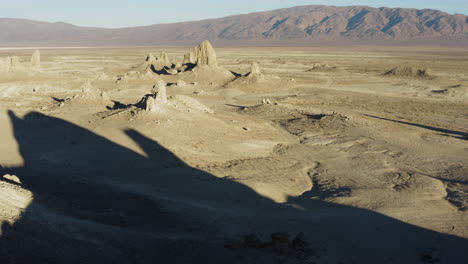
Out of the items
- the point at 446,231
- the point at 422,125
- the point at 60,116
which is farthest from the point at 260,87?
the point at 446,231

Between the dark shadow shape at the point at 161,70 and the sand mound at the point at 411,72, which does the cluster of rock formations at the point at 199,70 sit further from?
the sand mound at the point at 411,72

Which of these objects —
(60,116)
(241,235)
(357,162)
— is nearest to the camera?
(241,235)

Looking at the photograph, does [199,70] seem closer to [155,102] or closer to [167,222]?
[155,102]

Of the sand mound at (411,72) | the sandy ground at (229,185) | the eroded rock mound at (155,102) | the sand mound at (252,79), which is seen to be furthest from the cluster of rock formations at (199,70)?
the eroded rock mound at (155,102)

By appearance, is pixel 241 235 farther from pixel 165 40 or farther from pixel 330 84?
pixel 165 40

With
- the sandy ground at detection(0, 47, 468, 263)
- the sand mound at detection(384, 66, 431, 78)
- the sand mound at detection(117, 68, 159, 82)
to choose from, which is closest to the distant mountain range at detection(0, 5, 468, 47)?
the sand mound at detection(384, 66, 431, 78)

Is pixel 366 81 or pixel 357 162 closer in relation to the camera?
pixel 357 162
